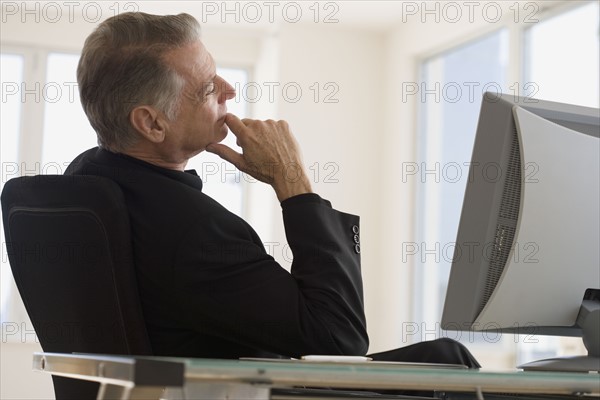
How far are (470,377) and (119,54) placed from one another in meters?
0.94

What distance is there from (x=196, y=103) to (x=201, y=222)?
31cm

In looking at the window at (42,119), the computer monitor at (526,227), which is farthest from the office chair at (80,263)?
the window at (42,119)

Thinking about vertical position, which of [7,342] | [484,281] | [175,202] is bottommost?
[7,342]

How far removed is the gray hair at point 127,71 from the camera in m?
1.59

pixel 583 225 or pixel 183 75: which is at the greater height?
pixel 183 75

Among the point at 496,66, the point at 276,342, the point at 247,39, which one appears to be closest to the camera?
the point at 276,342

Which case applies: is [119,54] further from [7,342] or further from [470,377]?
[7,342]

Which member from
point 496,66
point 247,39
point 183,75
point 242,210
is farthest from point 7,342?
point 183,75

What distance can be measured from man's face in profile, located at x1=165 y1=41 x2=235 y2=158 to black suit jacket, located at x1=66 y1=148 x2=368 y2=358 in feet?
0.49

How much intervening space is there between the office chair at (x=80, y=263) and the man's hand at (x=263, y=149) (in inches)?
13.8

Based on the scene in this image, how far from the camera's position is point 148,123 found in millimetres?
1631

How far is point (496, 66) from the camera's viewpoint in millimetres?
5465

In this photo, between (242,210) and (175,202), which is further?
(242,210)

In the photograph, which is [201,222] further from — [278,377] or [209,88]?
[278,377]
